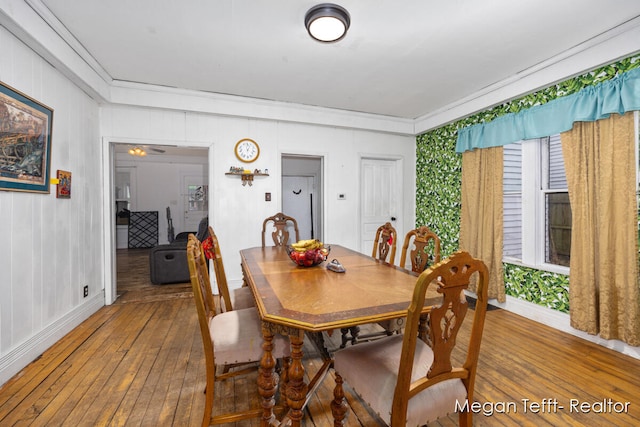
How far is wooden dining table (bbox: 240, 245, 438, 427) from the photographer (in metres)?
1.18

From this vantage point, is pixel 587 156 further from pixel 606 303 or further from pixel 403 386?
pixel 403 386

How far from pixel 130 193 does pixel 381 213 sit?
22.0 feet

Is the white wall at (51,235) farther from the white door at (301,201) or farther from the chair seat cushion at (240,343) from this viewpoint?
the white door at (301,201)

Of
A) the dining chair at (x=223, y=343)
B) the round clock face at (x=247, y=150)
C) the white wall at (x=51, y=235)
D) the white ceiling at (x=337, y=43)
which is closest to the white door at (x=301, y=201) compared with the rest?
the round clock face at (x=247, y=150)

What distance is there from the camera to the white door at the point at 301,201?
21.3ft

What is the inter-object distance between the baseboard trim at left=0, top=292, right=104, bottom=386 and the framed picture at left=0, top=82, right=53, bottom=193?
1104 mm

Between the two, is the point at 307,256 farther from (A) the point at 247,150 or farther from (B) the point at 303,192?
(B) the point at 303,192

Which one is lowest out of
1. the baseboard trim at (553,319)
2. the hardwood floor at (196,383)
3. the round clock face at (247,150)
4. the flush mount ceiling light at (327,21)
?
the hardwood floor at (196,383)

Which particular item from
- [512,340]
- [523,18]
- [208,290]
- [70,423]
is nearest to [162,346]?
[70,423]

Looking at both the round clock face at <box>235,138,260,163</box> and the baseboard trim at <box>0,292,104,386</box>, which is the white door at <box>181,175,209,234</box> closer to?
the round clock face at <box>235,138,260,163</box>

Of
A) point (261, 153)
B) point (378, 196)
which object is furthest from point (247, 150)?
point (378, 196)

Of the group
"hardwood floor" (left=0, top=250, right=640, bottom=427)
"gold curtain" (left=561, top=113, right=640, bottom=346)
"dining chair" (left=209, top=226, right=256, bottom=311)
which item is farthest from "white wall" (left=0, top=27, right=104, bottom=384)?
"gold curtain" (left=561, top=113, right=640, bottom=346)

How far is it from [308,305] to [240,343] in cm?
48

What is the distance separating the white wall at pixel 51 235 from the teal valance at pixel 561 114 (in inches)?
166
